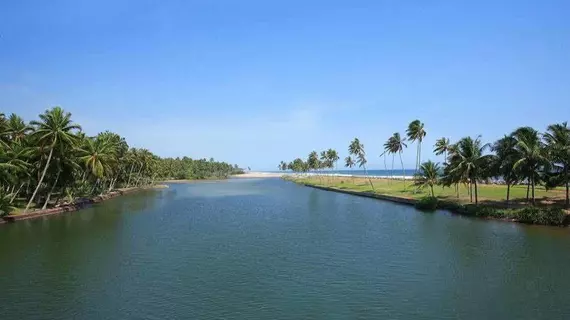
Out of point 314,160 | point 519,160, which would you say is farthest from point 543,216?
point 314,160

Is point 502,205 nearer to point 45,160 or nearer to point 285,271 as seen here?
point 285,271

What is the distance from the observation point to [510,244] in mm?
34281

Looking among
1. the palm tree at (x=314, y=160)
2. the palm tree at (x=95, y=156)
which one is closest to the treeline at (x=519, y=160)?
the palm tree at (x=95, y=156)

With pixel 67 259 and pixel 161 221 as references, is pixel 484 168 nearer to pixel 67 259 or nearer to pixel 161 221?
pixel 161 221

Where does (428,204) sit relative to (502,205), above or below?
below

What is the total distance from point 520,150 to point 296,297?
38.6 m

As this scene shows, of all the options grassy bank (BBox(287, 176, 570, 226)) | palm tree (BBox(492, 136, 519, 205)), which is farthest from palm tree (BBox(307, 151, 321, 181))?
palm tree (BBox(492, 136, 519, 205))

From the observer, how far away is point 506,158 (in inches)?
1984

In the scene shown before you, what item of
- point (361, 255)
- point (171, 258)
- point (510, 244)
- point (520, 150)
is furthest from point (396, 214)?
point (171, 258)

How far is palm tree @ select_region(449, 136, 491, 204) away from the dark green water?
11.6m

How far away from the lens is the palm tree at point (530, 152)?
46.3m

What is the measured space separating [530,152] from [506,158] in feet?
13.0

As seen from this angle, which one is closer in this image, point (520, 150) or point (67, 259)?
point (67, 259)

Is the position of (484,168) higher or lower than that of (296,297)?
higher
